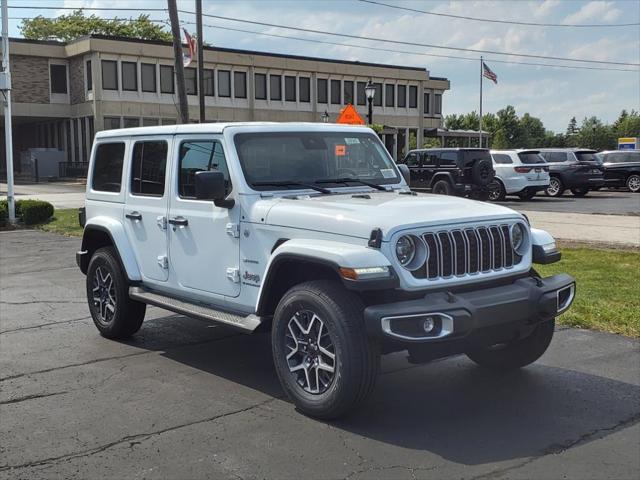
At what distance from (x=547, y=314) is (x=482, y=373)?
1.10 metres

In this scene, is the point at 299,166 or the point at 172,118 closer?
the point at 299,166

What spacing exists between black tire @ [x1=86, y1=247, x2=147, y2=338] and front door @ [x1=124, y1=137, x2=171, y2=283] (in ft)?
1.02

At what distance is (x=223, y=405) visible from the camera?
4.98 meters

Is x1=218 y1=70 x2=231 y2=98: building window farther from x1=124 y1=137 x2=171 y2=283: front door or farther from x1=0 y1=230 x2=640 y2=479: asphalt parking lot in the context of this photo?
x1=124 y1=137 x2=171 y2=283: front door

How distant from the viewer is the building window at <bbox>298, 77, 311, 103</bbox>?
51531 millimetres

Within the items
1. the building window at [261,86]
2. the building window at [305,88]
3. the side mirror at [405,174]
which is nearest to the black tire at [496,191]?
the side mirror at [405,174]

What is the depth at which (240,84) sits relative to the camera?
48.8 m

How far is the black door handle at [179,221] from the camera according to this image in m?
5.82

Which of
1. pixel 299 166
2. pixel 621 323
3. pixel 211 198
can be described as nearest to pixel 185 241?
pixel 211 198

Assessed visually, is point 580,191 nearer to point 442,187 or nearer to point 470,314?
point 442,187

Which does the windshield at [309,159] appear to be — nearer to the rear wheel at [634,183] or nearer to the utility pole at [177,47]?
the utility pole at [177,47]

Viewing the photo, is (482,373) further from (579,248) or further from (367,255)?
(579,248)

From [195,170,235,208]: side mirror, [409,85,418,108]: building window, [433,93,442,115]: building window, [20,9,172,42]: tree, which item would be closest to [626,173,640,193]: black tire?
[195,170,235,208]: side mirror

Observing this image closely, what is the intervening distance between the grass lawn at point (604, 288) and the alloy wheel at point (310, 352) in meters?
3.52
